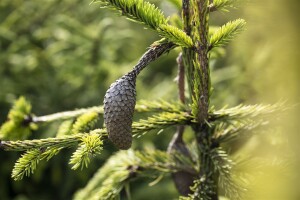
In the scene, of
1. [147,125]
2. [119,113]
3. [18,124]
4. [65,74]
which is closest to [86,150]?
[119,113]

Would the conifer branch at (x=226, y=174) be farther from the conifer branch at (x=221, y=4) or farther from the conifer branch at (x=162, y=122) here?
the conifer branch at (x=221, y=4)

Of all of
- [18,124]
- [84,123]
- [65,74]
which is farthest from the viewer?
[65,74]

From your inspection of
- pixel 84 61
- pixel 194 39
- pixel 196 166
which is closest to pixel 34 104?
pixel 84 61

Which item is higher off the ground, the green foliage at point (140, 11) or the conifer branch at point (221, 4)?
the conifer branch at point (221, 4)

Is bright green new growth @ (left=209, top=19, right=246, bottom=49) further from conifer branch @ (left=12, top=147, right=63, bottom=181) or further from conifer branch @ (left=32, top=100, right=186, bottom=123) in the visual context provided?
conifer branch @ (left=12, top=147, right=63, bottom=181)

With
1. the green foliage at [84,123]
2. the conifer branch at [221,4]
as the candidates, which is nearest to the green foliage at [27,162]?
the green foliage at [84,123]

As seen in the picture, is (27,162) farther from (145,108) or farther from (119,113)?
(145,108)
